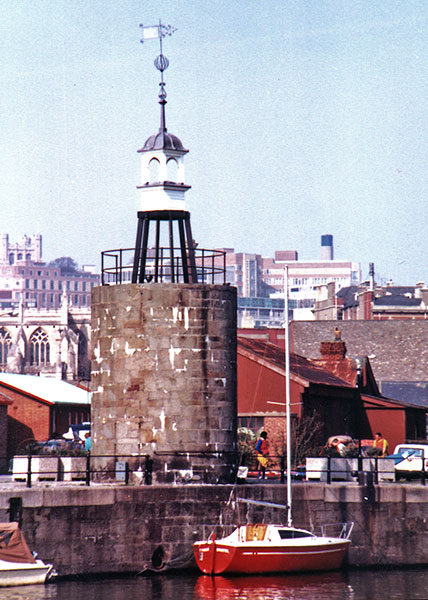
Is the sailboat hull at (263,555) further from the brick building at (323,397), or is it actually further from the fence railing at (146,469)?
the brick building at (323,397)

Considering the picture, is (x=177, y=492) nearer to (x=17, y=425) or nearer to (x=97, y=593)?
(x=97, y=593)

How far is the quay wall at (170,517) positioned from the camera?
2995cm

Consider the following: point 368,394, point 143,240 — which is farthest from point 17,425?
point 143,240

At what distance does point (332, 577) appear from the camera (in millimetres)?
31047

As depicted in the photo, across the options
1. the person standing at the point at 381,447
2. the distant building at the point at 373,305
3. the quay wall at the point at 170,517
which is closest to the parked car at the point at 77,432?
the person standing at the point at 381,447

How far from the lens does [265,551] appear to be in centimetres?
3045

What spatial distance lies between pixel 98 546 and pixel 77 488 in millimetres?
1625

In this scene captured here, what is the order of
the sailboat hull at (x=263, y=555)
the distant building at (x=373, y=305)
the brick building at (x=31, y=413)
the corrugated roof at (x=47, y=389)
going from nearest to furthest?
the sailboat hull at (x=263, y=555) → the brick building at (x=31, y=413) → the corrugated roof at (x=47, y=389) → the distant building at (x=373, y=305)

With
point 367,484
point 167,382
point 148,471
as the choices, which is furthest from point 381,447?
point 148,471

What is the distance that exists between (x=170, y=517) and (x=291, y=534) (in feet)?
10.6

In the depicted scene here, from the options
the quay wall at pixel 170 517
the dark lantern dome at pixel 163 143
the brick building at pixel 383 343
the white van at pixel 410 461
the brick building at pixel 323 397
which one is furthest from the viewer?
the brick building at pixel 383 343

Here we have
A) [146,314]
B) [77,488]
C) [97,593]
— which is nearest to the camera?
[97,593]

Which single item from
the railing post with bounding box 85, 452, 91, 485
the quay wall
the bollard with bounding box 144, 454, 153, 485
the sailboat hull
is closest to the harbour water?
the sailboat hull

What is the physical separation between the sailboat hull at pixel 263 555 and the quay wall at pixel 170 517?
100cm
